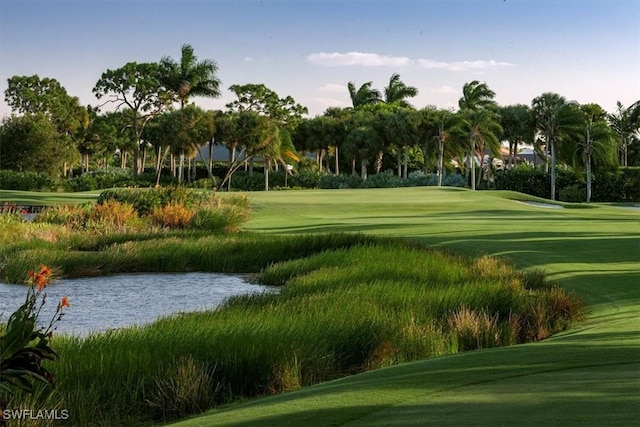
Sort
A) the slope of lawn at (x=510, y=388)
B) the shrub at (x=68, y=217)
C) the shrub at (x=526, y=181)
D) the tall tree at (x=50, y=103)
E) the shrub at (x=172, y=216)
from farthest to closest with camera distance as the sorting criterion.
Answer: the tall tree at (x=50, y=103) → the shrub at (x=526, y=181) → the shrub at (x=172, y=216) → the shrub at (x=68, y=217) → the slope of lawn at (x=510, y=388)

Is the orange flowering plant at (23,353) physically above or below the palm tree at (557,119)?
below

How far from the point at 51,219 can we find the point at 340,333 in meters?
16.0

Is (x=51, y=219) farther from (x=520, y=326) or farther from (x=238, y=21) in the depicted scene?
(x=520, y=326)

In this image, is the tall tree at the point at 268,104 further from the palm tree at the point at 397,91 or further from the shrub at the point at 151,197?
the shrub at the point at 151,197

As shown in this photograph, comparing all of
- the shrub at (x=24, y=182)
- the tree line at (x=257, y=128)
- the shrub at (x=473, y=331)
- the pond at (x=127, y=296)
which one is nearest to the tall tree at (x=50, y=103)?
the tree line at (x=257, y=128)

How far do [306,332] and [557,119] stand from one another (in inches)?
2106

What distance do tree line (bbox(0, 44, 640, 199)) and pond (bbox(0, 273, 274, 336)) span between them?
35.9 meters

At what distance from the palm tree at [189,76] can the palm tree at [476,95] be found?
24623mm

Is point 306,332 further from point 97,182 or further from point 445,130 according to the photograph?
point 445,130

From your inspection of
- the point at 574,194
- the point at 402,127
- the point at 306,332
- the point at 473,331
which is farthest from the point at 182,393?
the point at 402,127

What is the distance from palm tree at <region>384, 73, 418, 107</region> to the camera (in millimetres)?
90000

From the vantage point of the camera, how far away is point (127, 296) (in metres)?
12.5

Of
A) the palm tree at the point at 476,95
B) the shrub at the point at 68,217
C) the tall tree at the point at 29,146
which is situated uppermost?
the palm tree at the point at 476,95

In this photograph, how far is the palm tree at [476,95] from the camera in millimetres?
77500
